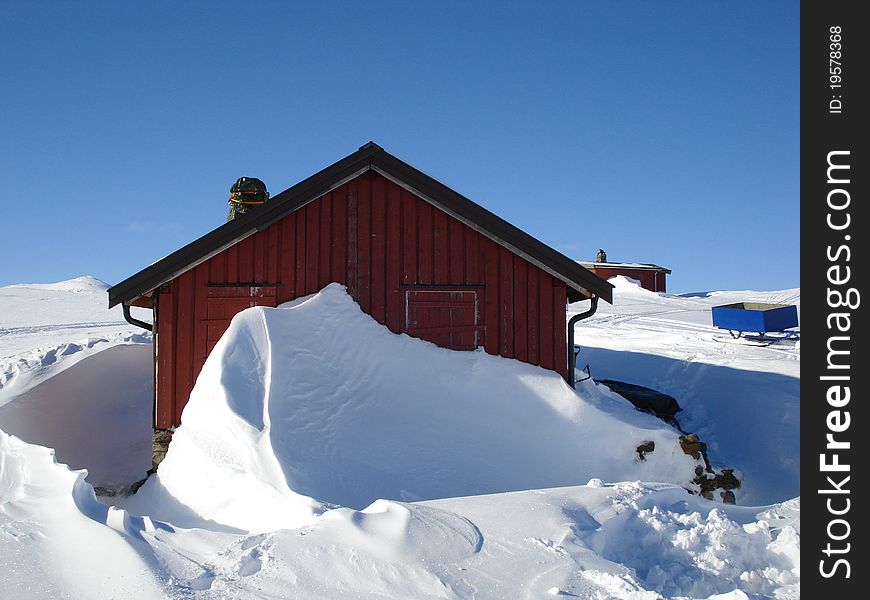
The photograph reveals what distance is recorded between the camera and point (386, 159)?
8.97 m

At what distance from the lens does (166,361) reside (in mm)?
8688

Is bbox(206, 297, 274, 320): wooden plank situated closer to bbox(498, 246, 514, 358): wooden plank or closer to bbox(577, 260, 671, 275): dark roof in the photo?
bbox(498, 246, 514, 358): wooden plank

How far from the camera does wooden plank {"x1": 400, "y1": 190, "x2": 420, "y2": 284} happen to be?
9289 mm

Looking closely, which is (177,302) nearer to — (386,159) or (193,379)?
(193,379)

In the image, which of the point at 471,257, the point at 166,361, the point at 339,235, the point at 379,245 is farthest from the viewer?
the point at 471,257

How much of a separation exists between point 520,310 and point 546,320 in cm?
47

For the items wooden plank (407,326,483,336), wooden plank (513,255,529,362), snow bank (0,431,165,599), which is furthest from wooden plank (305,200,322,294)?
snow bank (0,431,165,599)

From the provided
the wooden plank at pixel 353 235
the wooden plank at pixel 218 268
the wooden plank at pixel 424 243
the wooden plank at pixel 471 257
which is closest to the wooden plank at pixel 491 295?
the wooden plank at pixel 471 257

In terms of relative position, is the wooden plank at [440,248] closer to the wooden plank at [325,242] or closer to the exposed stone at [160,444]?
the wooden plank at [325,242]

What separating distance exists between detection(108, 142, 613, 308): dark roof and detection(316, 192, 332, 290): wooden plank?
0.73ft

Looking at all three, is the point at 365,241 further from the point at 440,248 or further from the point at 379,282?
the point at 440,248

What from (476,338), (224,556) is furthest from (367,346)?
(224,556)

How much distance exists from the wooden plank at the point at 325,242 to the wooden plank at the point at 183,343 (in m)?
1.84

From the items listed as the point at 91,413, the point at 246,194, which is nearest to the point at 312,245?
the point at 91,413
